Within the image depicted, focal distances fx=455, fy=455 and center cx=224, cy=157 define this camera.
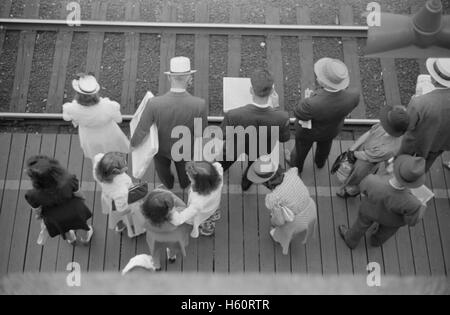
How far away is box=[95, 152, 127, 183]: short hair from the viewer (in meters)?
3.83

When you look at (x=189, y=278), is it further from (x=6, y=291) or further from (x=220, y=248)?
(x=220, y=248)

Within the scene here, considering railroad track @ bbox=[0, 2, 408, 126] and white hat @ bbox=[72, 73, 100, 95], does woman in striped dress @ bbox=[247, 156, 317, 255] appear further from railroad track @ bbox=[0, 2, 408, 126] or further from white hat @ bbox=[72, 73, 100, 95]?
railroad track @ bbox=[0, 2, 408, 126]

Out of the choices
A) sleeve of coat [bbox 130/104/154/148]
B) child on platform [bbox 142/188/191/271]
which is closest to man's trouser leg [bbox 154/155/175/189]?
sleeve of coat [bbox 130/104/154/148]

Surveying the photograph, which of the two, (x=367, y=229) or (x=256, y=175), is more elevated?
(x=256, y=175)

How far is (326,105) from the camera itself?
13.7 ft

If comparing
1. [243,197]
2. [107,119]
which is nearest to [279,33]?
[243,197]

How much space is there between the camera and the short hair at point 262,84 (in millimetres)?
3932

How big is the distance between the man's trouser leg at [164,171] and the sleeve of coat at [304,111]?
148 centimetres

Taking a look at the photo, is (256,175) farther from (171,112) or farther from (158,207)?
(158,207)

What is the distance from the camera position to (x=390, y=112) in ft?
13.3

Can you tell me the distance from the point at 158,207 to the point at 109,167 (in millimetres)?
596

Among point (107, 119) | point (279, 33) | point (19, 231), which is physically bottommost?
point (19, 231)

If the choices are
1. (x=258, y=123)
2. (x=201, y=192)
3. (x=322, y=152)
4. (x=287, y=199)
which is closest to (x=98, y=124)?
(x=201, y=192)

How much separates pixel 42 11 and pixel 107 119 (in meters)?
3.14
